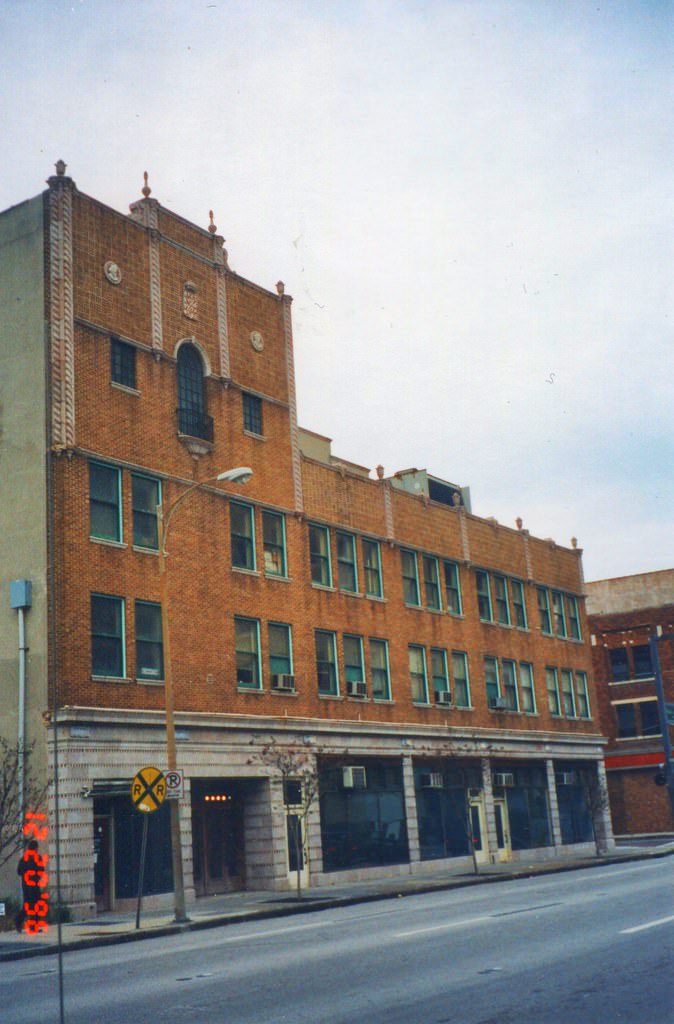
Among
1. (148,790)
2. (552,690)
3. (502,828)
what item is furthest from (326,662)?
(552,690)

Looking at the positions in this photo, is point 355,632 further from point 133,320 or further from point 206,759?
point 133,320

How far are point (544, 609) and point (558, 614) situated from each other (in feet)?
4.82

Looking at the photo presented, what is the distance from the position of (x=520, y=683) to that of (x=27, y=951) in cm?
3178

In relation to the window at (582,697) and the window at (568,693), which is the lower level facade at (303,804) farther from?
the window at (582,697)

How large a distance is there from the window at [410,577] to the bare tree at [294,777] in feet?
29.7

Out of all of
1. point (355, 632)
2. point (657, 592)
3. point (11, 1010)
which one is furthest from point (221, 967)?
point (657, 592)

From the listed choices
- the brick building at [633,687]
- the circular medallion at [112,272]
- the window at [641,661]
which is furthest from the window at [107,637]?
the window at [641,661]

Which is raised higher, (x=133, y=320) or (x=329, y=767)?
(x=133, y=320)

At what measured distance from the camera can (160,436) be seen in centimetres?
3153

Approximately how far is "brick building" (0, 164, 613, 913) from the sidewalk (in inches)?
49.6

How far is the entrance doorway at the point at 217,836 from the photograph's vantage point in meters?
31.3

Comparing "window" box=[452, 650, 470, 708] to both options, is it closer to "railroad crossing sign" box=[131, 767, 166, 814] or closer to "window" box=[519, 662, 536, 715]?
"window" box=[519, 662, 536, 715]

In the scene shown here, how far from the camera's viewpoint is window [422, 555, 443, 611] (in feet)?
141

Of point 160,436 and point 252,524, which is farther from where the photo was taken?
point 252,524
